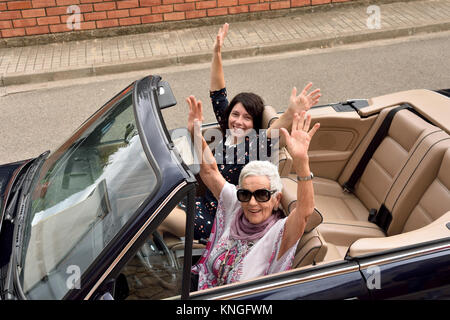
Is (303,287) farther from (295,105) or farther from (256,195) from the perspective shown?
(295,105)

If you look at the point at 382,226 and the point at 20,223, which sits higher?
the point at 20,223

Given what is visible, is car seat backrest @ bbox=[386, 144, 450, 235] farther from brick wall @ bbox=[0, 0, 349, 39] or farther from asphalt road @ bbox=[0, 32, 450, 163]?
brick wall @ bbox=[0, 0, 349, 39]

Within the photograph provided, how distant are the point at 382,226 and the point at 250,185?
120 cm

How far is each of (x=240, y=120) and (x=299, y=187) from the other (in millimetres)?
1135

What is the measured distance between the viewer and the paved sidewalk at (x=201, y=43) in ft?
22.8

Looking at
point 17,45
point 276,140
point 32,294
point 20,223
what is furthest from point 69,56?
point 32,294

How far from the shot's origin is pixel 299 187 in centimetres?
233

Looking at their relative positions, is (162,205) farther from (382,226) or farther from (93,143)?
(382,226)

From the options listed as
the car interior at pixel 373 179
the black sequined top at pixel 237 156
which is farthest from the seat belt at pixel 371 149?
the black sequined top at pixel 237 156

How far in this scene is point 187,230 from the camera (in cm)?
197

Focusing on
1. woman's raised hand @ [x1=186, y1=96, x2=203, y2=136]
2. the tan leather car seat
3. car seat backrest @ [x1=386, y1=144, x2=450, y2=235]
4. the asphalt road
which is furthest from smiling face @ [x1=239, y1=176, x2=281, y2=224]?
the asphalt road

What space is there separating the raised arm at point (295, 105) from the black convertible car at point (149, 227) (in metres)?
0.25

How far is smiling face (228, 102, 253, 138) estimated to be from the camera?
3.36 meters

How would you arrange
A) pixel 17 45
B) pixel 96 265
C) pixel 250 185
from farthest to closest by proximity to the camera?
pixel 17 45 → pixel 250 185 → pixel 96 265
